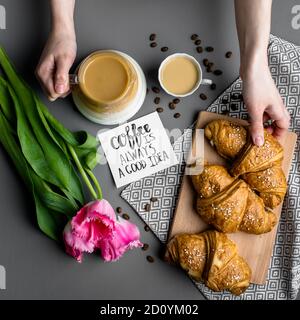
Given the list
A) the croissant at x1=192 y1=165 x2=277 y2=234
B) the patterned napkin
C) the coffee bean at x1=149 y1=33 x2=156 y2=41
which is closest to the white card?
the patterned napkin

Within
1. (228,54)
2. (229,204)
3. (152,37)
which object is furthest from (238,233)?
(152,37)

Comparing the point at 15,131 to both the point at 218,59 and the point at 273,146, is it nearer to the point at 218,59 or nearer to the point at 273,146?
the point at 218,59

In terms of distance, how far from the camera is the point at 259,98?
4.68 ft

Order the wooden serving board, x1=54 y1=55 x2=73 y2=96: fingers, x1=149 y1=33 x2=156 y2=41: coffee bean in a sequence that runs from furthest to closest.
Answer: x1=149 y1=33 x2=156 y2=41: coffee bean
the wooden serving board
x1=54 y1=55 x2=73 y2=96: fingers

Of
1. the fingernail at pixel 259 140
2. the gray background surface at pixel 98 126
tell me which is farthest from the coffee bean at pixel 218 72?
the fingernail at pixel 259 140

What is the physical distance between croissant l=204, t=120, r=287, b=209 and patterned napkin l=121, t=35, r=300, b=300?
0.08m

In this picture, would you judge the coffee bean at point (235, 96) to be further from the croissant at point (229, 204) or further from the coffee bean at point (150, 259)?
the coffee bean at point (150, 259)

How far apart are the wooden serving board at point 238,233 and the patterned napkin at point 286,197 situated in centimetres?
3

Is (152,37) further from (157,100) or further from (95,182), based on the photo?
(95,182)

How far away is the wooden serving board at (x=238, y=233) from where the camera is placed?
152 centimetres

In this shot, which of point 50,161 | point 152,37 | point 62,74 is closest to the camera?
point 62,74

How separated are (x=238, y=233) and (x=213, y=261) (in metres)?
0.15

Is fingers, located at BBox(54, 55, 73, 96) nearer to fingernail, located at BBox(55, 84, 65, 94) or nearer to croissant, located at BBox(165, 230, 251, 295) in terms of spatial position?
fingernail, located at BBox(55, 84, 65, 94)

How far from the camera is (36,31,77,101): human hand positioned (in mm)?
1404
